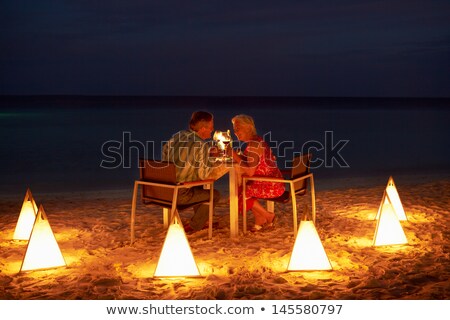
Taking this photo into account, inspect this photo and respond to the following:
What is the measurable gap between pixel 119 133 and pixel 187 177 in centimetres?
1724

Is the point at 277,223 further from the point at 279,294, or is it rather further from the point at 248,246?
the point at 279,294

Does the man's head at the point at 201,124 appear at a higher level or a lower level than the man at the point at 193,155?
higher

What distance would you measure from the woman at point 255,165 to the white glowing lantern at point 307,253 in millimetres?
1178

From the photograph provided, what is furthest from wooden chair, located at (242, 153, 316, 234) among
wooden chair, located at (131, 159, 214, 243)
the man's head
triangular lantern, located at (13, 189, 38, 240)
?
triangular lantern, located at (13, 189, 38, 240)

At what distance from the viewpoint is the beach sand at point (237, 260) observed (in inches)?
168

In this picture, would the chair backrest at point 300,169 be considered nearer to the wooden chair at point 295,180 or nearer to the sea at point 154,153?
the wooden chair at point 295,180

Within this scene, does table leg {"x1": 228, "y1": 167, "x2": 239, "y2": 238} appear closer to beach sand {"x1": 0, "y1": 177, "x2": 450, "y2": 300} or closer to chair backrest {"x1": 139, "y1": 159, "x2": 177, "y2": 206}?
beach sand {"x1": 0, "y1": 177, "x2": 450, "y2": 300}

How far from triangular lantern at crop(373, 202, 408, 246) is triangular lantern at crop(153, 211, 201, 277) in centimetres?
184

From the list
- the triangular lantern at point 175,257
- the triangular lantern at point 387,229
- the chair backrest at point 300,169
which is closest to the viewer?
the triangular lantern at point 175,257

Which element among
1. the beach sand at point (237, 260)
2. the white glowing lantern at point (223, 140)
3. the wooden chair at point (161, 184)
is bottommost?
the beach sand at point (237, 260)

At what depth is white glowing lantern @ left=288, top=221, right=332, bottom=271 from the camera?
4652 millimetres

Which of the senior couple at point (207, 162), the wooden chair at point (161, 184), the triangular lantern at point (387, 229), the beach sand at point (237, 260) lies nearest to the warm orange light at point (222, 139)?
the senior couple at point (207, 162)
